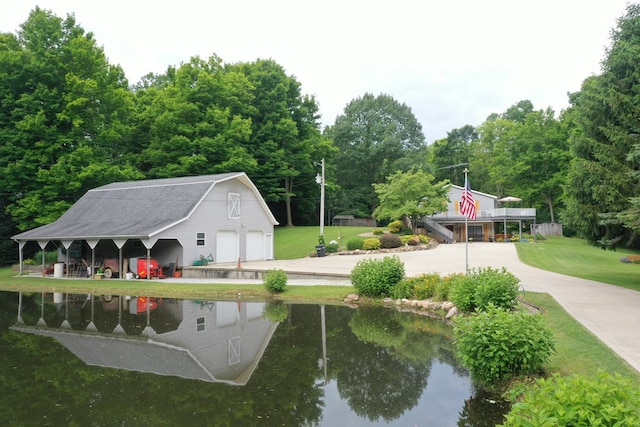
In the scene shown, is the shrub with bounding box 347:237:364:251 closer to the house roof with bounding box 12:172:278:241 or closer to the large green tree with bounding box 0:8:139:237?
the house roof with bounding box 12:172:278:241

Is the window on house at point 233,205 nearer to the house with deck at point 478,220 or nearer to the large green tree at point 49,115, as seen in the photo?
the large green tree at point 49,115

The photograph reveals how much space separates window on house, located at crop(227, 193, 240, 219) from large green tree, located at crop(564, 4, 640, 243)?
710 inches

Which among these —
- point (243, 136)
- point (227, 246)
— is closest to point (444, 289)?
point (227, 246)

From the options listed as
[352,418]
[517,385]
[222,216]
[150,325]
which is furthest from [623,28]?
[222,216]

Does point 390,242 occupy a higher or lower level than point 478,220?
lower

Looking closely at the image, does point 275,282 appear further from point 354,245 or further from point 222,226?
point 354,245

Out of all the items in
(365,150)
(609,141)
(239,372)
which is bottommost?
(239,372)

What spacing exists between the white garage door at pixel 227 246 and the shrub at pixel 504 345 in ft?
69.9

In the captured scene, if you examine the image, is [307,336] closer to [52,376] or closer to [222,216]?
[52,376]

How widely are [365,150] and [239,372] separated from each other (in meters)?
47.7

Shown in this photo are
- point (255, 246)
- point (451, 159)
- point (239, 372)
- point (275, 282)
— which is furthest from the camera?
point (451, 159)

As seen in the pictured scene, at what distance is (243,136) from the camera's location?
128 feet

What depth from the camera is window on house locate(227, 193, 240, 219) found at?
2773cm

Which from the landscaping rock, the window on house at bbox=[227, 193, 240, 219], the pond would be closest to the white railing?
the window on house at bbox=[227, 193, 240, 219]
